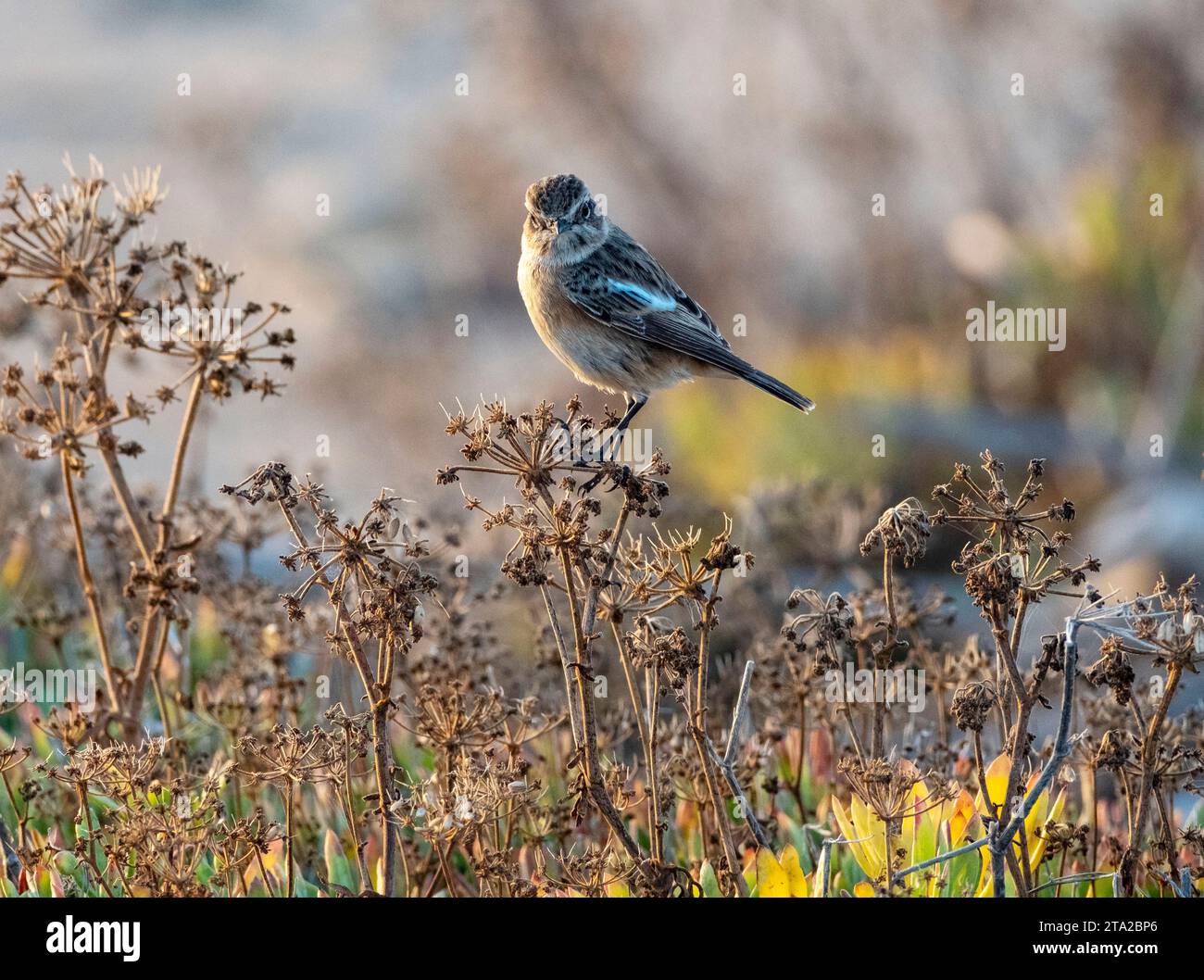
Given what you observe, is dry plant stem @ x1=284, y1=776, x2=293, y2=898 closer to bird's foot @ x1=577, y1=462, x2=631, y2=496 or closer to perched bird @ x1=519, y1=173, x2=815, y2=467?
bird's foot @ x1=577, y1=462, x2=631, y2=496

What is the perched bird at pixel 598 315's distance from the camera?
17.1 ft

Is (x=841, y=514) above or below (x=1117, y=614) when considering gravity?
above

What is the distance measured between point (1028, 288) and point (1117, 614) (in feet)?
29.5

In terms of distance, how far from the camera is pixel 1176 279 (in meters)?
12.1

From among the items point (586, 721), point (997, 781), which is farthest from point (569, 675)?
point (997, 781)

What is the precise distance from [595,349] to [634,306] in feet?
0.74

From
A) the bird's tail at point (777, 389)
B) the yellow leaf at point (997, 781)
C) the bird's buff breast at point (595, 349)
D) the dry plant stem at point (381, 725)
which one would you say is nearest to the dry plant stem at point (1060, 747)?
the yellow leaf at point (997, 781)

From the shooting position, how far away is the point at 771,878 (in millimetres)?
3480

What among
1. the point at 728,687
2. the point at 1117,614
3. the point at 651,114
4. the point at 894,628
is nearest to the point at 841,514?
the point at 728,687

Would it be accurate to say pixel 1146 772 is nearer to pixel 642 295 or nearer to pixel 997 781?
pixel 997 781

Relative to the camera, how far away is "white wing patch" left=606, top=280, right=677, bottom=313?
17.5ft

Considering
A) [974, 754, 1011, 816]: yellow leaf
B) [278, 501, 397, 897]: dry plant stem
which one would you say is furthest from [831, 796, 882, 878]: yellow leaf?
[278, 501, 397, 897]: dry plant stem

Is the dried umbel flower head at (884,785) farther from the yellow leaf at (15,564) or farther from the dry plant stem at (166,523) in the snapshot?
the yellow leaf at (15,564)
